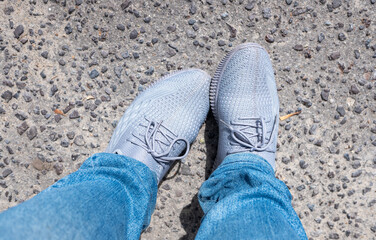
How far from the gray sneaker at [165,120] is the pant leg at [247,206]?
11.5 inches

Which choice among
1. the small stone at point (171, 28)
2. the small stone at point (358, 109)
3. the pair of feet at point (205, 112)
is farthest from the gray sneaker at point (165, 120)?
the small stone at point (358, 109)

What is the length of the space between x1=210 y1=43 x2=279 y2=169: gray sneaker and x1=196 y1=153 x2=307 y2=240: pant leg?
17cm

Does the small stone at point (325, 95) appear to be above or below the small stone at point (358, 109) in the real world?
above

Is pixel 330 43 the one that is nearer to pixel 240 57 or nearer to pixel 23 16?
pixel 240 57

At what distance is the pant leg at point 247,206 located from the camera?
1.04 metres

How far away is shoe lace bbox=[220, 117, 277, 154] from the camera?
154 centimetres

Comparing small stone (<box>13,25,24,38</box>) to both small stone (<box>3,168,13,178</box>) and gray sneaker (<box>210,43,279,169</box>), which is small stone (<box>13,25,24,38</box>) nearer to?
small stone (<box>3,168,13,178</box>)

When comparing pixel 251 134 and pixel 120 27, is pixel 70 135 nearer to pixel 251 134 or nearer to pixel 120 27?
pixel 120 27

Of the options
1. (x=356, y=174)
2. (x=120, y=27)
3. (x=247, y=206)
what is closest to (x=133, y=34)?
(x=120, y=27)

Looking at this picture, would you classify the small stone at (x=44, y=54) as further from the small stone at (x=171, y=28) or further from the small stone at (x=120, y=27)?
the small stone at (x=171, y=28)

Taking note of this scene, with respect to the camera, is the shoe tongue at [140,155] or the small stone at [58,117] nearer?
the shoe tongue at [140,155]

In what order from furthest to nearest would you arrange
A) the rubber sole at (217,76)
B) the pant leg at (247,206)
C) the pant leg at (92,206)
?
the rubber sole at (217,76) < the pant leg at (247,206) < the pant leg at (92,206)

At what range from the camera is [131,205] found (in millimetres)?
1242

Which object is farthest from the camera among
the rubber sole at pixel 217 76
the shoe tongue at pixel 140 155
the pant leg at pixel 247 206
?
the rubber sole at pixel 217 76
